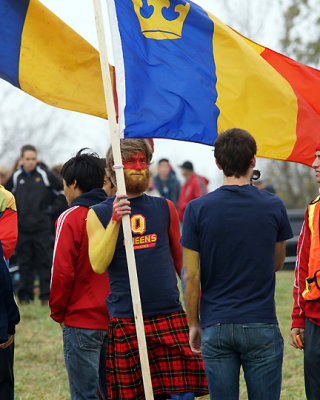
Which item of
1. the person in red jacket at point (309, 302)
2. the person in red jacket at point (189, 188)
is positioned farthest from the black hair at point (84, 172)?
the person in red jacket at point (189, 188)

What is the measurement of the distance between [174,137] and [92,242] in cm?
89

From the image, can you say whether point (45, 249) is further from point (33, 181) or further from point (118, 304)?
point (118, 304)

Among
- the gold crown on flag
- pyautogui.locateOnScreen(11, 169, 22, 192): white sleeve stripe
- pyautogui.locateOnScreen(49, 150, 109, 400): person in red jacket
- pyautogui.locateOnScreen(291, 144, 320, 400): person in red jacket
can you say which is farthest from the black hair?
pyautogui.locateOnScreen(11, 169, 22, 192): white sleeve stripe

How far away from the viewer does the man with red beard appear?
4.30m

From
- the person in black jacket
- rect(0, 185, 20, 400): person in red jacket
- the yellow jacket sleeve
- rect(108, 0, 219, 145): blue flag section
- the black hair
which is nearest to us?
the yellow jacket sleeve

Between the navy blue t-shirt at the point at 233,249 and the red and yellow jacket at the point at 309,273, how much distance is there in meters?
0.36

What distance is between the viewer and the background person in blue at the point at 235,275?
149 inches

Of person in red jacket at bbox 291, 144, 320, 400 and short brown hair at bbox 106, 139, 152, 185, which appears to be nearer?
person in red jacket at bbox 291, 144, 320, 400

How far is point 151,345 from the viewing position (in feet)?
14.4

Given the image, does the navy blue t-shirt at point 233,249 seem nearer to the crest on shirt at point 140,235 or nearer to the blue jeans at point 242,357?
the blue jeans at point 242,357

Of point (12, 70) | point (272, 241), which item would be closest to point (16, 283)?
point (12, 70)

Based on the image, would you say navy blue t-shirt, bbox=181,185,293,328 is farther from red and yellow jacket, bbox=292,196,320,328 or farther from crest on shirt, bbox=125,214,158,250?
Result: crest on shirt, bbox=125,214,158,250

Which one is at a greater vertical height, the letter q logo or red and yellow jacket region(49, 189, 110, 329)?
the letter q logo

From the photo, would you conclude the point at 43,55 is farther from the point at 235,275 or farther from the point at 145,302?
the point at 235,275
